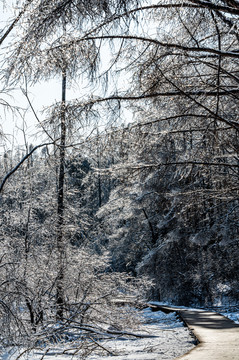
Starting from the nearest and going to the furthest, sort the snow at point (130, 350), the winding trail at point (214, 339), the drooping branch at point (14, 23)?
1. the drooping branch at point (14, 23)
2. the winding trail at point (214, 339)
3. the snow at point (130, 350)

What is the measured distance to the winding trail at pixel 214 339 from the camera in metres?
5.17

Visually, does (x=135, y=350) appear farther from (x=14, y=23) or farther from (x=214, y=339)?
(x=14, y=23)

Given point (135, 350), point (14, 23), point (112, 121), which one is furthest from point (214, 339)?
point (14, 23)

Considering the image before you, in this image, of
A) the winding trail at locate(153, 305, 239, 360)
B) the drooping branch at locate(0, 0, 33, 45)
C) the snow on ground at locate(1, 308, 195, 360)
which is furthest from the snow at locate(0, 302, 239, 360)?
the drooping branch at locate(0, 0, 33, 45)

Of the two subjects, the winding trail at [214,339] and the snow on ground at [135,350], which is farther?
the snow on ground at [135,350]

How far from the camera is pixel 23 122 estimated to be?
481 cm

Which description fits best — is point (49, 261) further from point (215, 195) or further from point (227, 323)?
point (227, 323)

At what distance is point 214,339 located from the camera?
7.00 m

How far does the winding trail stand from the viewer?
5.17m

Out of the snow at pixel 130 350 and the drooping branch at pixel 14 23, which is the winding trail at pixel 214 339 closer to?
the snow at pixel 130 350

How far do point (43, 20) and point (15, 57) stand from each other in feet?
1.63

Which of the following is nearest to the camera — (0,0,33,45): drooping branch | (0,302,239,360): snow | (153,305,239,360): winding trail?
(0,0,33,45): drooping branch

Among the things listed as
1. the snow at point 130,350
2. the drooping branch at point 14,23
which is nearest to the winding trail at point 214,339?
the snow at point 130,350

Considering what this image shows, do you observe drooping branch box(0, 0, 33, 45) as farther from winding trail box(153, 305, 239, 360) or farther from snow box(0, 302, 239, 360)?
winding trail box(153, 305, 239, 360)
